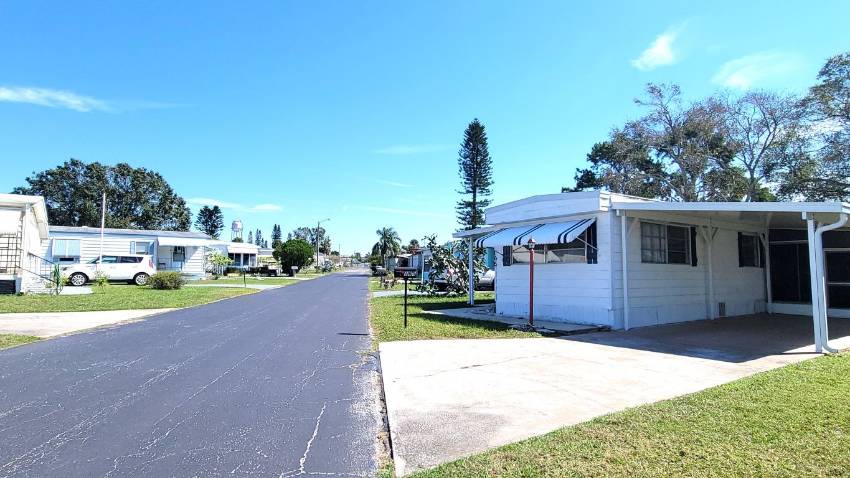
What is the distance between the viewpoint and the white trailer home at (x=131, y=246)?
27.9m

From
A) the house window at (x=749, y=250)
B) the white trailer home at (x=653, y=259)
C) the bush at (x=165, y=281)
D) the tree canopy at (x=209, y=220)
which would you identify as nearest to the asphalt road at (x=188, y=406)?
the white trailer home at (x=653, y=259)

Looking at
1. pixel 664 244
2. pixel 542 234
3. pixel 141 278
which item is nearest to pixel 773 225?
pixel 664 244

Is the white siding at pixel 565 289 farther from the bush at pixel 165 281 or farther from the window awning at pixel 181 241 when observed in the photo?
the window awning at pixel 181 241

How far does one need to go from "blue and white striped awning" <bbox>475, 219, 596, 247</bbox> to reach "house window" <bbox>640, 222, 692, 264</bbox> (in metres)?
1.50

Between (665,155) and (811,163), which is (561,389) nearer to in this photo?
(811,163)

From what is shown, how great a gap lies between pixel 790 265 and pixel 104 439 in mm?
16959

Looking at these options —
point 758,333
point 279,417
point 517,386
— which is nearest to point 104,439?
point 279,417

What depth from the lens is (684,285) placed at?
12.1 metres

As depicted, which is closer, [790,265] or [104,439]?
[104,439]

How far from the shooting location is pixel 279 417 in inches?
186

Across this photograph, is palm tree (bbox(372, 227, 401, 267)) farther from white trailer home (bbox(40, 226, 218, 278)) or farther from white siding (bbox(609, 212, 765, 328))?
white siding (bbox(609, 212, 765, 328))

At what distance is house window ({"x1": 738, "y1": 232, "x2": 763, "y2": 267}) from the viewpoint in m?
13.9

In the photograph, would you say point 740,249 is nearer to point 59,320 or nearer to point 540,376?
point 540,376

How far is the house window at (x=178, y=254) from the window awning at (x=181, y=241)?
2.63 feet
